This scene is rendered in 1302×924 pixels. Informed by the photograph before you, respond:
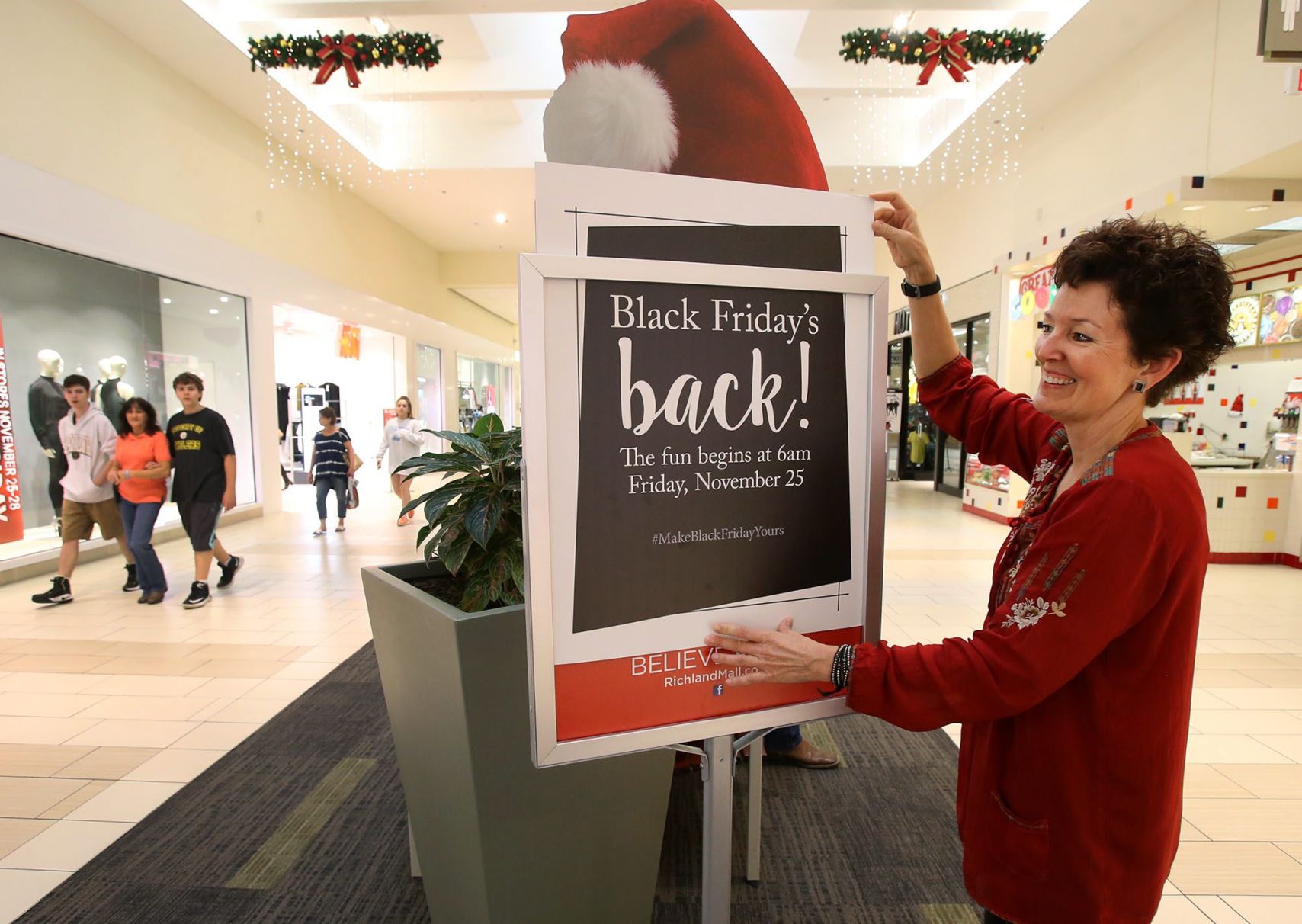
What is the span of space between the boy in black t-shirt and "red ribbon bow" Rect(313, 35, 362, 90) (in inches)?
111

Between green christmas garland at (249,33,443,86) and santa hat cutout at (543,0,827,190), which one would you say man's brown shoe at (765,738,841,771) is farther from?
green christmas garland at (249,33,443,86)

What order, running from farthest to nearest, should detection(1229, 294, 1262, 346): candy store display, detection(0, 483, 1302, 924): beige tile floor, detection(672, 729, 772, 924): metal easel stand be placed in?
detection(1229, 294, 1262, 346): candy store display < detection(0, 483, 1302, 924): beige tile floor < detection(672, 729, 772, 924): metal easel stand

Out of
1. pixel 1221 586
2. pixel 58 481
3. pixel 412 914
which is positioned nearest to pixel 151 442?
pixel 58 481

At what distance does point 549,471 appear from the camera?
0.82m

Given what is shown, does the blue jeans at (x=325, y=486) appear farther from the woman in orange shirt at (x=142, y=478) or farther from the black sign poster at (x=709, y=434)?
the black sign poster at (x=709, y=434)

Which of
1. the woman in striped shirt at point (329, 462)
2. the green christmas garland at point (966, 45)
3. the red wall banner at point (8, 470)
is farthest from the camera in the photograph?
the woman in striped shirt at point (329, 462)

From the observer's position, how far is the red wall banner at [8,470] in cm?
499

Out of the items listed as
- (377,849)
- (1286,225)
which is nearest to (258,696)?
(377,849)

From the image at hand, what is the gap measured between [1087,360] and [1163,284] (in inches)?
5.0

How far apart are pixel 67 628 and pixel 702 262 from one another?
479cm

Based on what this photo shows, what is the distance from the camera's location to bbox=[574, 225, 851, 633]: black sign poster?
2.79ft

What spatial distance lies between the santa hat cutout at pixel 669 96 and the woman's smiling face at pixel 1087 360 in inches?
19.6

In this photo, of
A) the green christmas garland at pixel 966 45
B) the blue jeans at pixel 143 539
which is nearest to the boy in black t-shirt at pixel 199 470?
the blue jeans at pixel 143 539

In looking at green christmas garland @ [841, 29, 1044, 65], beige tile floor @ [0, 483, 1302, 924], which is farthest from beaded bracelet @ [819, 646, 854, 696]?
green christmas garland @ [841, 29, 1044, 65]
